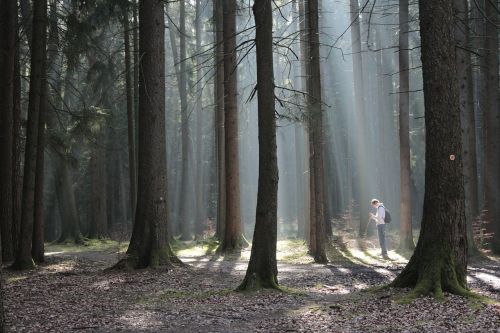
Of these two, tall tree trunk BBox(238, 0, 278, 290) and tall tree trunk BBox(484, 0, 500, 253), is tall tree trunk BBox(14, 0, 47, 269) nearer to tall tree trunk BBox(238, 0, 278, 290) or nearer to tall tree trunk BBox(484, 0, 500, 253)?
tall tree trunk BBox(238, 0, 278, 290)

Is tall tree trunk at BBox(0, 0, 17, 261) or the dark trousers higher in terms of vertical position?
tall tree trunk at BBox(0, 0, 17, 261)

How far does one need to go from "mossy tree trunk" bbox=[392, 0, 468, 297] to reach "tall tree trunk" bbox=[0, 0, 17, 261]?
10347 millimetres

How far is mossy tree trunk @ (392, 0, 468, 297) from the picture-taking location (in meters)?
7.51

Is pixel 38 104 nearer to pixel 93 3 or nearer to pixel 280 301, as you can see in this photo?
pixel 93 3

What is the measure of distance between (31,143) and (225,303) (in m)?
7.10

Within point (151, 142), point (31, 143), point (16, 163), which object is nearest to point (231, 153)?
point (151, 142)

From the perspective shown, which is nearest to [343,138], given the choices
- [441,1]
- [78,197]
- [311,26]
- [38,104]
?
[78,197]

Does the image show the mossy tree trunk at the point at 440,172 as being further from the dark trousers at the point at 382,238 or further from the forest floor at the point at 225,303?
the dark trousers at the point at 382,238

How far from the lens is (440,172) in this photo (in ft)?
25.0

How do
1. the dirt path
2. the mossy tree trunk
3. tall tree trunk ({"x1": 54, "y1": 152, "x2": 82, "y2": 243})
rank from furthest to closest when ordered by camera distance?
tall tree trunk ({"x1": 54, "y1": 152, "x2": 82, "y2": 243}), the mossy tree trunk, the dirt path

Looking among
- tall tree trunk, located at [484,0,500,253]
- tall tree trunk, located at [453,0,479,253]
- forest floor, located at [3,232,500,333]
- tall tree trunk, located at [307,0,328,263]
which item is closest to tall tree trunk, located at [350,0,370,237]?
tall tree trunk, located at [484,0,500,253]

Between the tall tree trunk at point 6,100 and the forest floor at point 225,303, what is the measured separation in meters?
2.12

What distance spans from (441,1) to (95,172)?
73.3 ft

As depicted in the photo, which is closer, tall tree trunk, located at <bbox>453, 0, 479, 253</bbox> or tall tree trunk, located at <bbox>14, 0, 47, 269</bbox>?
tall tree trunk, located at <bbox>14, 0, 47, 269</bbox>
